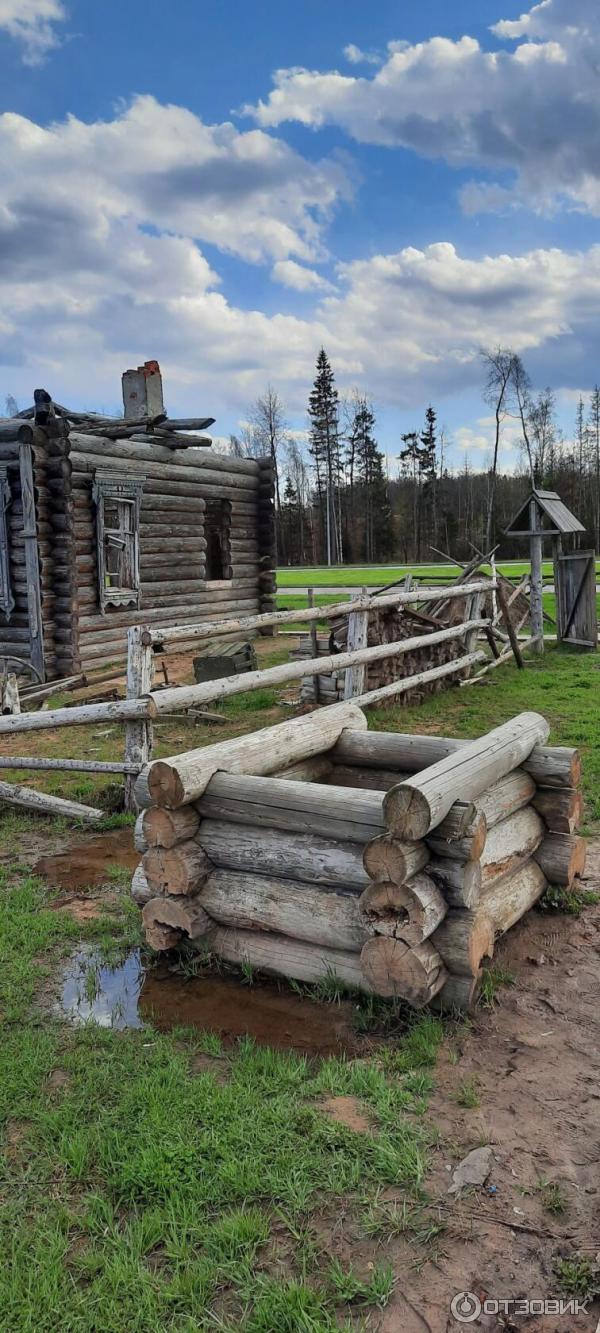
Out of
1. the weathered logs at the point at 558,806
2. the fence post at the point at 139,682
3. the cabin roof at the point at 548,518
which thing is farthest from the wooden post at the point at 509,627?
the weathered logs at the point at 558,806

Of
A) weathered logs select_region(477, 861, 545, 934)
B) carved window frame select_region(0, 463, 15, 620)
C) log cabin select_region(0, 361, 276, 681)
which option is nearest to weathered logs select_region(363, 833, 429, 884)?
weathered logs select_region(477, 861, 545, 934)

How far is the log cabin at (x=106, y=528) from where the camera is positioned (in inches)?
500

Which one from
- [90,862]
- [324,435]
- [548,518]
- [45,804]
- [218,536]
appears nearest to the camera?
[90,862]

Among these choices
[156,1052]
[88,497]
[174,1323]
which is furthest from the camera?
[88,497]

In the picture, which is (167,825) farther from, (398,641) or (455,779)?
(398,641)

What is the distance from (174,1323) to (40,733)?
7.93 m

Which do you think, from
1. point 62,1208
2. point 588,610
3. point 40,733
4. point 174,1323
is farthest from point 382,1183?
point 588,610

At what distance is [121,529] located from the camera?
14859mm

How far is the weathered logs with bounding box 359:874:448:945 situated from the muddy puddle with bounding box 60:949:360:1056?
0.48 m

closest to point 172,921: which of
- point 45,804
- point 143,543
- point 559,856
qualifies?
point 559,856

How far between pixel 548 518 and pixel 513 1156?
41.1ft

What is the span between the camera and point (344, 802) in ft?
12.3

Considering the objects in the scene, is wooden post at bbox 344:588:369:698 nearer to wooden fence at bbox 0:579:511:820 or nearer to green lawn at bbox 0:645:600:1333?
wooden fence at bbox 0:579:511:820

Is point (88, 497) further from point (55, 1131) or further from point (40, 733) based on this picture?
point (55, 1131)
